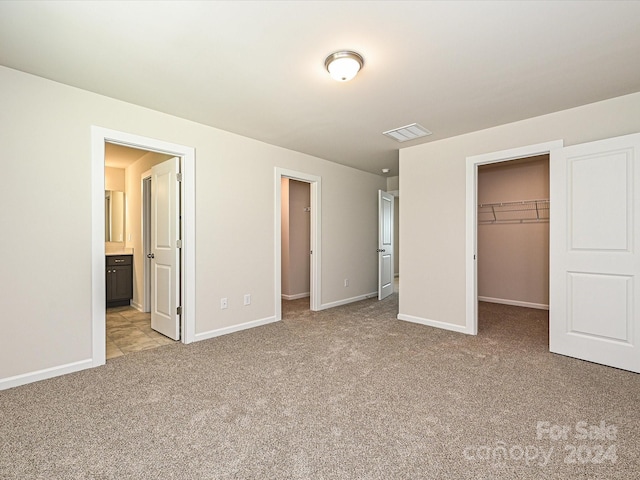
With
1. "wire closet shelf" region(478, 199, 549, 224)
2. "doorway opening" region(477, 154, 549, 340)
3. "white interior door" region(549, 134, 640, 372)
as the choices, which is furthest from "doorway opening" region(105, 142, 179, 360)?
"wire closet shelf" region(478, 199, 549, 224)

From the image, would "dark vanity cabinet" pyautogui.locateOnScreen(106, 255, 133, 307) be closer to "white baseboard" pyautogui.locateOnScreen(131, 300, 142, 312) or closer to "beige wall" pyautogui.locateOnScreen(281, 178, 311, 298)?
"white baseboard" pyautogui.locateOnScreen(131, 300, 142, 312)

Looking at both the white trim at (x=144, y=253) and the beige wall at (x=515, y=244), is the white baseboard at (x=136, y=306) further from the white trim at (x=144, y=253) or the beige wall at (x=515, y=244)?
the beige wall at (x=515, y=244)

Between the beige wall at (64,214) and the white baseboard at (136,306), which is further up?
the beige wall at (64,214)

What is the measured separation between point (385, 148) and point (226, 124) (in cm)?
213

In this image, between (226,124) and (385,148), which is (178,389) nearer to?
(226,124)

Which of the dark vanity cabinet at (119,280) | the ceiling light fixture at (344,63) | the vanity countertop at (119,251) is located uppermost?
the ceiling light fixture at (344,63)

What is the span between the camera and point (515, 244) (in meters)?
5.56

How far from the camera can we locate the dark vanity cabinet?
16.8ft

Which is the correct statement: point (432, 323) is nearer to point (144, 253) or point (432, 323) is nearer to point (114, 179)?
point (144, 253)

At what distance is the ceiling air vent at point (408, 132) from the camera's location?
364cm

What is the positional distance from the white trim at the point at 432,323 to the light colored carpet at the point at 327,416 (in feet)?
1.88

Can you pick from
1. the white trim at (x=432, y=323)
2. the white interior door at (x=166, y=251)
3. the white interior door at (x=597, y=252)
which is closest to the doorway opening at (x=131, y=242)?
the white interior door at (x=166, y=251)

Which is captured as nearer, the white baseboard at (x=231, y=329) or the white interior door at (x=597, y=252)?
the white interior door at (x=597, y=252)

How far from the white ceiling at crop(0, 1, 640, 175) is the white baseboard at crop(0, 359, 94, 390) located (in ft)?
7.63
